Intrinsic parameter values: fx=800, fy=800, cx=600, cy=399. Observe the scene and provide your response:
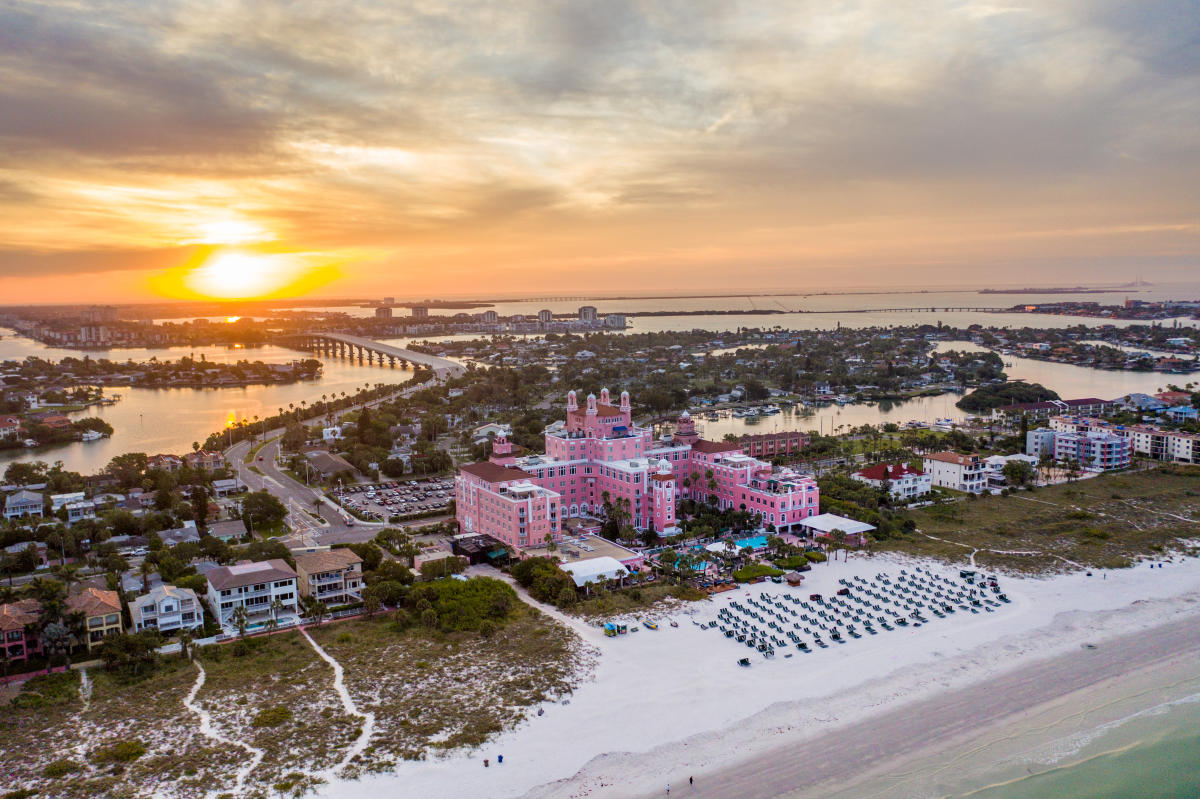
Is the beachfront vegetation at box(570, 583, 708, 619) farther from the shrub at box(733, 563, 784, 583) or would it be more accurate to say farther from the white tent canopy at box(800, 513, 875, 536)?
the white tent canopy at box(800, 513, 875, 536)

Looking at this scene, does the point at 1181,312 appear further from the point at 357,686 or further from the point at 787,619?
the point at 357,686

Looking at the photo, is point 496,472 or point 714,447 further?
point 714,447

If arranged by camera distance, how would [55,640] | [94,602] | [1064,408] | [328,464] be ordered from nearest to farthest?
[55,640], [94,602], [328,464], [1064,408]

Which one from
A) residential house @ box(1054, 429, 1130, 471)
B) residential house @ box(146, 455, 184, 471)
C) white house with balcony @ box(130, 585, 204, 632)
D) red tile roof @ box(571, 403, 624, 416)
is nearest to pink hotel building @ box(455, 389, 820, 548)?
red tile roof @ box(571, 403, 624, 416)

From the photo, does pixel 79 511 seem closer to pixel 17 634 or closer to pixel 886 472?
pixel 17 634

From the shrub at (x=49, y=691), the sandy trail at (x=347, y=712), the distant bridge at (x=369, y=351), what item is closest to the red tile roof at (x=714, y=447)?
the sandy trail at (x=347, y=712)

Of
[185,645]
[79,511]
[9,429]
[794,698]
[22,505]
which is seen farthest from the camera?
[9,429]

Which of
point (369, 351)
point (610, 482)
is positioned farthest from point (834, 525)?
point (369, 351)
